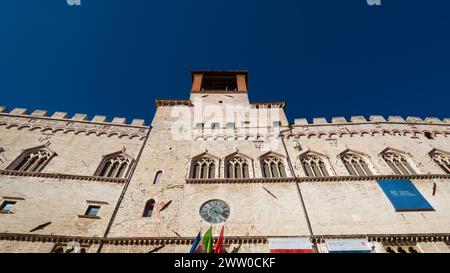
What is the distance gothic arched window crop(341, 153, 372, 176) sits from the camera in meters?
13.2

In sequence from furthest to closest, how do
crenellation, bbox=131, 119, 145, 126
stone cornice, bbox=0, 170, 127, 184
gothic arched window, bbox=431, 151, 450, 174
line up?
1. crenellation, bbox=131, 119, 145, 126
2. gothic arched window, bbox=431, 151, 450, 174
3. stone cornice, bbox=0, 170, 127, 184

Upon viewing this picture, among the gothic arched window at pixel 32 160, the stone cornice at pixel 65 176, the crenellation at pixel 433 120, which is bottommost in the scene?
the stone cornice at pixel 65 176

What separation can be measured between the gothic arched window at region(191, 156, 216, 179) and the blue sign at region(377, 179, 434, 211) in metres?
8.33

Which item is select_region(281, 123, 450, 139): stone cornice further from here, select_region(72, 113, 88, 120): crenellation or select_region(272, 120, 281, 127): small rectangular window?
select_region(72, 113, 88, 120): crenellation

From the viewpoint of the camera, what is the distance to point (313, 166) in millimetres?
13891

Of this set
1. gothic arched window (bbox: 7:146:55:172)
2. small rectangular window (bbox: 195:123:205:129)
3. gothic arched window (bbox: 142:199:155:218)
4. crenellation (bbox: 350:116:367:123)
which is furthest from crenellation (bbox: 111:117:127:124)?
crenellation (bbox: 350:116:367:123)

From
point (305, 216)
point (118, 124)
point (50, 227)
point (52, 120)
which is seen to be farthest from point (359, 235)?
point (52, 120)

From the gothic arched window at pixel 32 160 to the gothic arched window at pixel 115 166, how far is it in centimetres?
270

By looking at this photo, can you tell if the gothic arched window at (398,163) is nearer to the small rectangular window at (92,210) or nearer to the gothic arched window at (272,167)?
the gothic arched window at (272,167)

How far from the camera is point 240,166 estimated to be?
45.3ft

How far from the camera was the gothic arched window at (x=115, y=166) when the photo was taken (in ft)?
42.2

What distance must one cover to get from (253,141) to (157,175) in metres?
6.18

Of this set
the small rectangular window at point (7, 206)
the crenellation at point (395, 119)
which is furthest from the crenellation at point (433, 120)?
the small rectangular window at point (7, 206)

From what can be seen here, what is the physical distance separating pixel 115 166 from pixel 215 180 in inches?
222
